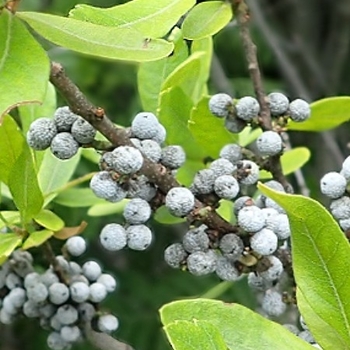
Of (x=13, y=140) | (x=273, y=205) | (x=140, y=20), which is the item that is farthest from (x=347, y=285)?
(x=13, y=140)

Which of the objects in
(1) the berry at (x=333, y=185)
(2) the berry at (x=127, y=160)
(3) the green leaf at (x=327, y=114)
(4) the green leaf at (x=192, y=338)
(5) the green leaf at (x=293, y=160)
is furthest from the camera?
(5) the green leaf at (x=293, y=160)

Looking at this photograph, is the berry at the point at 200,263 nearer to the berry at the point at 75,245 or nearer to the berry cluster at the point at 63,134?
the berry cluster at the point at 63,134

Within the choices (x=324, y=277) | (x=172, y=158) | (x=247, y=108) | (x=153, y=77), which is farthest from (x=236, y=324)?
(x=153, y=77)

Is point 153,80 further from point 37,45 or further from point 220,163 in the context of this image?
point 37,45

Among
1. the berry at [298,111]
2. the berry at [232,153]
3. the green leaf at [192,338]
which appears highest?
the green leaf at [192,338]

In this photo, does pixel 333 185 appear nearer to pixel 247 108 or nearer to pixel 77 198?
pixel 247 108

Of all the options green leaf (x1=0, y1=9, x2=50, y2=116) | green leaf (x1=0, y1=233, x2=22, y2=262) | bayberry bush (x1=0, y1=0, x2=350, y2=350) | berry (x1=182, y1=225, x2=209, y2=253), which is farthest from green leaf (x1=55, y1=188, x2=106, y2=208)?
green leaf (x1=0, y1=9, x2=50, y2=116)

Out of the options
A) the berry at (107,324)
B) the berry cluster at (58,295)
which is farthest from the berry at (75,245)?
the berry at (107,324)
